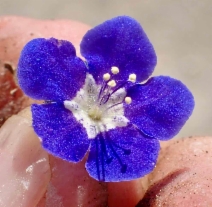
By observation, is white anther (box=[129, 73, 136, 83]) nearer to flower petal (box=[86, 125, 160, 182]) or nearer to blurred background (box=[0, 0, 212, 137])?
flower petal (box=[86, 125, 160, 182])

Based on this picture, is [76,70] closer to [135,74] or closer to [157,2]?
[135,74]

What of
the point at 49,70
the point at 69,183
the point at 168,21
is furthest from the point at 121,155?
the point at 168,21

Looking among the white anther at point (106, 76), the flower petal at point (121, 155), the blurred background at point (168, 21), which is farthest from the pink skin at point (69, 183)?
the blurred background at point (168, 21)

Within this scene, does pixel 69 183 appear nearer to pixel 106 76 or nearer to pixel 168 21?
pixel 106 76

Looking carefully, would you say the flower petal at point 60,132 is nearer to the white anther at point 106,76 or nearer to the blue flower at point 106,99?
the blue flower at point 106,99

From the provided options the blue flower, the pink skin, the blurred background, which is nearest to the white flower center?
the blue flower

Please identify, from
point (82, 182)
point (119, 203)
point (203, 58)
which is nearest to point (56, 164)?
point (82, 182)
